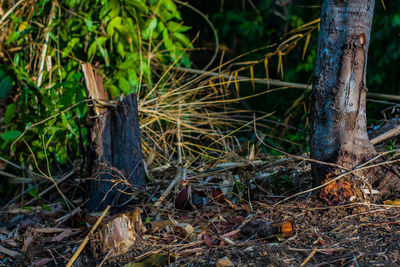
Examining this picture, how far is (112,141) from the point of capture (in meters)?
2.09

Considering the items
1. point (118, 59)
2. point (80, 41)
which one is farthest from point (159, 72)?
point (80, 41)

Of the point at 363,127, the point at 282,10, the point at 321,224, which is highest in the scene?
the point at 282,10

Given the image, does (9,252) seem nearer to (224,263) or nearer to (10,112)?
(224,263)

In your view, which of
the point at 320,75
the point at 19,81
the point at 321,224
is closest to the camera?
the point at 321,224

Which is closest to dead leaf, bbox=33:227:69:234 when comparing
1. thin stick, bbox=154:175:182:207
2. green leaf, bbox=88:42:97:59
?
thin stick, bbox=154:175:182:207

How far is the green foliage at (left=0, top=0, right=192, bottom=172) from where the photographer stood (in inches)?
112

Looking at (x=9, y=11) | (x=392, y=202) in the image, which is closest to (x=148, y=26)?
(x=9, y=11)

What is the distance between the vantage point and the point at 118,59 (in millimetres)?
3100

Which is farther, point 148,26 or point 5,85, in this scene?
point 148,26

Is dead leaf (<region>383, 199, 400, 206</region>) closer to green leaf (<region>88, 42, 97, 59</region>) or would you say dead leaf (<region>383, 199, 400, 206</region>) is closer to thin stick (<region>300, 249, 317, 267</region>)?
thin stick (<region>300, 249, 317, 267</region>)

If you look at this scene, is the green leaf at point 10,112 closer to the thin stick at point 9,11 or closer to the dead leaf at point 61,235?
the thin stick at point 9,11

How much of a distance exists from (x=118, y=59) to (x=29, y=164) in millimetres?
1082

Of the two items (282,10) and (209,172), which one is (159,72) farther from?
(282,10)

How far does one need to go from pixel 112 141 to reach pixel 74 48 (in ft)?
4.37
